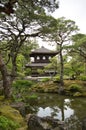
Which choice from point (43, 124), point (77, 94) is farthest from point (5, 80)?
point (77, 94)

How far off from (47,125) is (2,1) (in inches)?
245

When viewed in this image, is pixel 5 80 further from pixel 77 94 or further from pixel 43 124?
pixel 77 94

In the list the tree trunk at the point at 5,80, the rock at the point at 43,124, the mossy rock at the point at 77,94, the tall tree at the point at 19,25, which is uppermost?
the tall tree at the point at 19,25

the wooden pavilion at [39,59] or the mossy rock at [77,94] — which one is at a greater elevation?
the wooden pavilion at [39,59]

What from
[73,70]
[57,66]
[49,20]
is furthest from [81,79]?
[49,20]

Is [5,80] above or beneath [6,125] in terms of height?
above

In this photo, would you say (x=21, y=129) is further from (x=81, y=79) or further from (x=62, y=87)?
(x=81, y=79)

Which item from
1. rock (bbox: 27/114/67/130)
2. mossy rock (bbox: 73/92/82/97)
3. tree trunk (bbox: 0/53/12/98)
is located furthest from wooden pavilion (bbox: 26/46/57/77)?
rock (bbox: 27/114/67/130)

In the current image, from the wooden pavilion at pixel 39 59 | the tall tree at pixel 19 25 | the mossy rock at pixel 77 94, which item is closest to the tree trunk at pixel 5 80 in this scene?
the tall tree at pixel 19 25

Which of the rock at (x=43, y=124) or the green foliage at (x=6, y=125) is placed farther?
the rock at (x=43, y=124)

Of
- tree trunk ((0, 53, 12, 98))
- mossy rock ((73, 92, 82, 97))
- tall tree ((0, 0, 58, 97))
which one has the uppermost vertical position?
tall tree ((0, 0, 58, 97))

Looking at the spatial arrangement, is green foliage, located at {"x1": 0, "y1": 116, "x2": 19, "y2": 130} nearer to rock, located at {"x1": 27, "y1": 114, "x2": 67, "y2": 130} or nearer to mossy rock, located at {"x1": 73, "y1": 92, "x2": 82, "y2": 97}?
rock, located at {"x1": 27, "y1": 114, "x2": 67, "y2": 130}

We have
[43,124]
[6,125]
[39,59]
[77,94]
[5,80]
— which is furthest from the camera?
[39,59]

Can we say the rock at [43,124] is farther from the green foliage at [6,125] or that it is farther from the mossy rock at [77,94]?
the mossy rock at [77,94]
